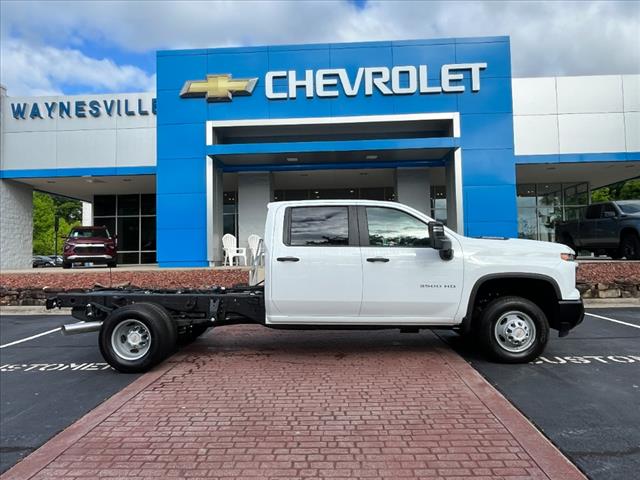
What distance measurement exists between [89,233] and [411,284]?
16.6 metres

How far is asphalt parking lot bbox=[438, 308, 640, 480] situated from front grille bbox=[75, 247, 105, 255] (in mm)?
15005

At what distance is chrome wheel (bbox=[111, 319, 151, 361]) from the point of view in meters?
5.71

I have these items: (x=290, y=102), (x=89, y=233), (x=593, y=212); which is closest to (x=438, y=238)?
(x=593, y=212)

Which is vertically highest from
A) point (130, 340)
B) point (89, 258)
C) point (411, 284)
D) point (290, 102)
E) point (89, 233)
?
point (290, 102)

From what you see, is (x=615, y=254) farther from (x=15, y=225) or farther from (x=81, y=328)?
(x=15, y=225)

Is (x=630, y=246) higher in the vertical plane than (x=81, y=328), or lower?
higher

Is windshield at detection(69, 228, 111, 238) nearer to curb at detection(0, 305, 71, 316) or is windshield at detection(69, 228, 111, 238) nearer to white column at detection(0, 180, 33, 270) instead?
white column at detection(0, 180, 33, 270)

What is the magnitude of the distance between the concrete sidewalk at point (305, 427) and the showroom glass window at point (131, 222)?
22374 millimetres

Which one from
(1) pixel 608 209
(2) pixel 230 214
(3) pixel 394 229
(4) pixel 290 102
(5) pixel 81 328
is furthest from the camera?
(2) pixel 230 214

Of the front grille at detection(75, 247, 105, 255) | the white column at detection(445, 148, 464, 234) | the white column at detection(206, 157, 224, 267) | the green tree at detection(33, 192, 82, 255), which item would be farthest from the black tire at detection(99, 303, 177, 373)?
the green tree at detection(33, 192, 82, 255)

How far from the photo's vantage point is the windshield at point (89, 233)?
724 inches

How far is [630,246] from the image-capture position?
1354 cm

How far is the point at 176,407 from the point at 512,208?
13.8m

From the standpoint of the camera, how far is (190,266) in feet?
53.6
